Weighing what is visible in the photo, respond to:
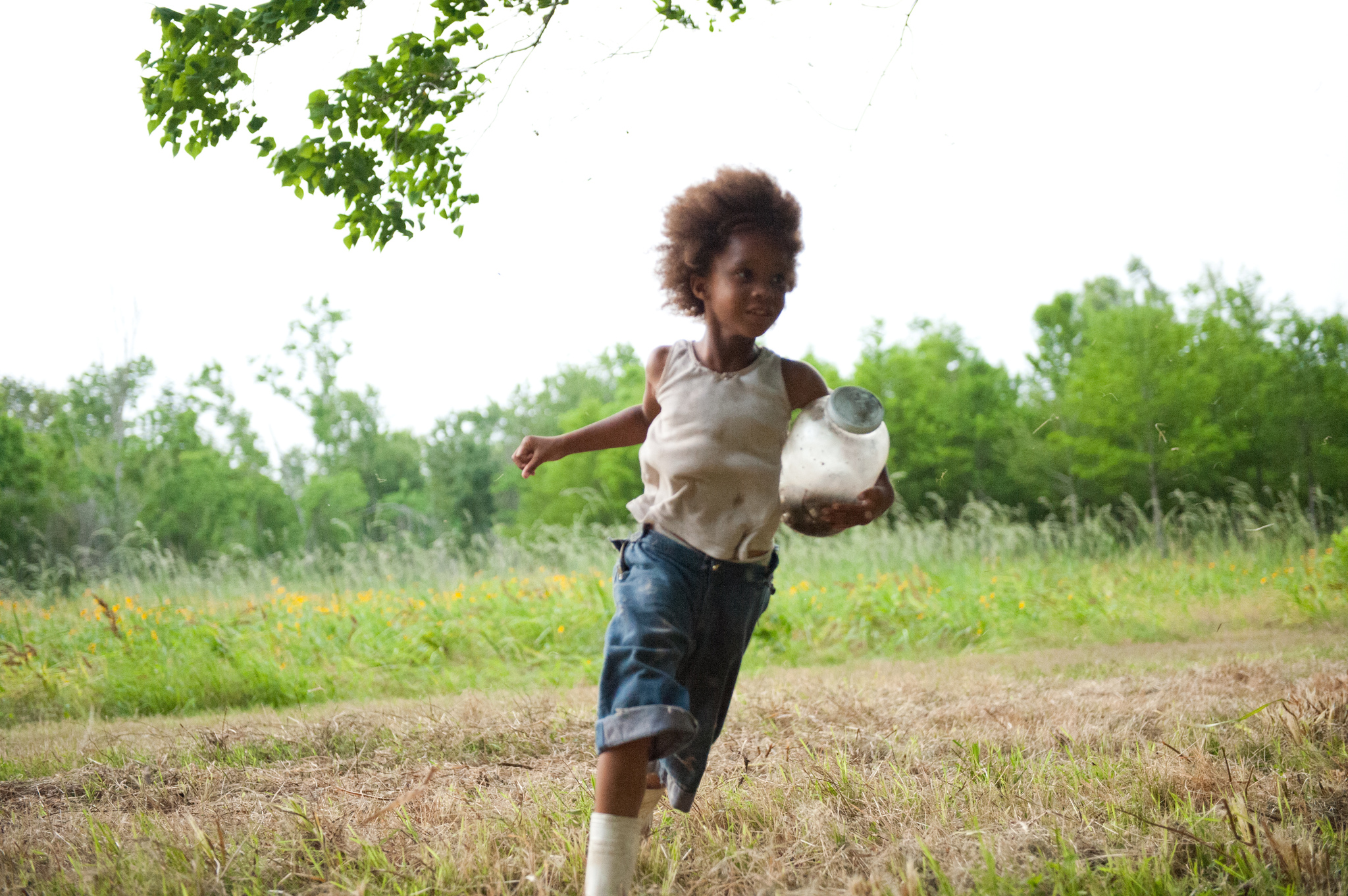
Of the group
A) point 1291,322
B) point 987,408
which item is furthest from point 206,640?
point 987,408

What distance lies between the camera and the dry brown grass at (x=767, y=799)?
2369mm

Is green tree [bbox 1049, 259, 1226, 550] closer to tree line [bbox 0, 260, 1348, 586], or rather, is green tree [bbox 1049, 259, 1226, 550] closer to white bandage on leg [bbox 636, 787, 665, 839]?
tree line [bbox 0, 260, 1348, 586]

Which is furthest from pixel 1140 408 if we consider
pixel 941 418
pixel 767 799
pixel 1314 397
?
pixel 767 799

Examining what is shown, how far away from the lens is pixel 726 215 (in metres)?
2.75

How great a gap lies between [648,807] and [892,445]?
20531 millimetres

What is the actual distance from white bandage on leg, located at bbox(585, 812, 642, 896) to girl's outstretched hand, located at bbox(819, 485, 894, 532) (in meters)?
0.85

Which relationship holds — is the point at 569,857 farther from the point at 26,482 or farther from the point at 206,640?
the point at 26,482

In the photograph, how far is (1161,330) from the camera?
14156 mm

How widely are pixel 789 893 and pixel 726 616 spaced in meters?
0.64

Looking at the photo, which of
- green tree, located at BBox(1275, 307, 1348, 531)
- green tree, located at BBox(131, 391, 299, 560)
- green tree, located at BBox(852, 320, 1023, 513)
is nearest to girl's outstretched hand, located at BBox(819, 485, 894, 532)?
green tree, located at BBox(1275, 307, 1348, 531)

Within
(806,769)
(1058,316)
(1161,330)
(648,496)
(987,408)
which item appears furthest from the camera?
(1058,316)

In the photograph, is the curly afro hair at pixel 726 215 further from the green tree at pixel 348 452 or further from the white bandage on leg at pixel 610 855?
the green tree at pixel 348 452

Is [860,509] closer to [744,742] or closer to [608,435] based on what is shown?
[608,435]

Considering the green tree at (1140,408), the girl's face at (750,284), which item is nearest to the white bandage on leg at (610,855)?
the girl's face at (750,284)
